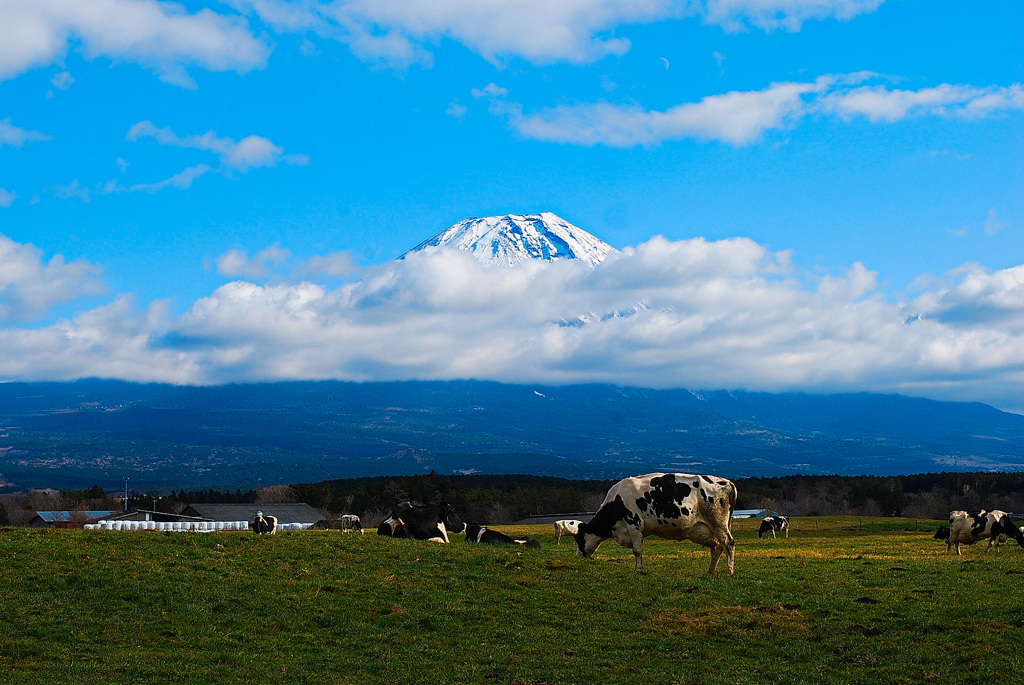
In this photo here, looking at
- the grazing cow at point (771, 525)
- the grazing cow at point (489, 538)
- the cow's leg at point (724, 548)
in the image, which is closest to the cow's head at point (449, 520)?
the grazing cow at point (489, 538)

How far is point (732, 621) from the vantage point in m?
16.6

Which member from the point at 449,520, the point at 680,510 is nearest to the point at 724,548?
the point at 680,510

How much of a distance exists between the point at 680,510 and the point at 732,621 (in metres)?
5.27

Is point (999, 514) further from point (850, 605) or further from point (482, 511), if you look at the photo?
point (482, 511)

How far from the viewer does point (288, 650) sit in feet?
49.0

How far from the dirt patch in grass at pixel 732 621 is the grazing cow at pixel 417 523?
43.0 ft

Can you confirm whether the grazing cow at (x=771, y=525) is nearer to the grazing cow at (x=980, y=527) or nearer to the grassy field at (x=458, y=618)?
the grazing cow at (x=980, y=527)

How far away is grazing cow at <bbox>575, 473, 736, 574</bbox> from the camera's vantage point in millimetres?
21828

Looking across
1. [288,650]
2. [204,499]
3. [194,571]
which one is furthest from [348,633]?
[204,499]

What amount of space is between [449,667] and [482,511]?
9780 centimetres

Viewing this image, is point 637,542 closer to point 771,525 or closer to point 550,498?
point 771,525

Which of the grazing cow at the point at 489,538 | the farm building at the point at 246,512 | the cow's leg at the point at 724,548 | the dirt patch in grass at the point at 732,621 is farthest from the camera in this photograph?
the farm building at the point at 246,512

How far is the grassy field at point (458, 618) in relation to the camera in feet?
45.2

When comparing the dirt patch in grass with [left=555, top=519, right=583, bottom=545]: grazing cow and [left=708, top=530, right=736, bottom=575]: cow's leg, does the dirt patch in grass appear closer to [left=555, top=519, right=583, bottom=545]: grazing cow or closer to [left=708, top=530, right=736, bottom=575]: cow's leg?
[left=708, top=530, right=736, bottom=575]: cow's leg
